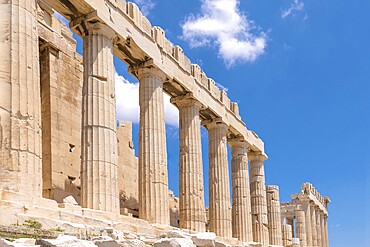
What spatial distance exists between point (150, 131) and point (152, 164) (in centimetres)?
128

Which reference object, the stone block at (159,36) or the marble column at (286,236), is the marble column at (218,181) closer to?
the stone block at (159,36)

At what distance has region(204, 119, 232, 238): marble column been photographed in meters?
27.7

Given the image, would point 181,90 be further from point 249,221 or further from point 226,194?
point 249,221

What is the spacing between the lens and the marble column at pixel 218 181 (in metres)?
27.7

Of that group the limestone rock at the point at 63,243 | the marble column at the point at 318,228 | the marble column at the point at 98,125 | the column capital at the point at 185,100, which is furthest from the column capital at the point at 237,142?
the marble column at the point at 318,228

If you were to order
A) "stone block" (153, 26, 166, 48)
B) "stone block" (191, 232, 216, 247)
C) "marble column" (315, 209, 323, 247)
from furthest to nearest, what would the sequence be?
"marble column" (315, 209, 323, 247) → "stone block" (153, 26, 166, 48) → "stone block" (191, 232, 216, 247)

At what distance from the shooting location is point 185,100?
85.4 ft

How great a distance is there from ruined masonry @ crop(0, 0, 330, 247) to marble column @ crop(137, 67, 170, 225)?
1.5 inches

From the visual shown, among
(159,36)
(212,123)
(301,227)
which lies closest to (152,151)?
(159,36)

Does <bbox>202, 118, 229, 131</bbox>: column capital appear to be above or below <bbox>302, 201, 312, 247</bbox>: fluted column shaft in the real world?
above

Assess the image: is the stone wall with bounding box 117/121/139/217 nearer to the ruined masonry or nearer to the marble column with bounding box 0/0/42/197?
the ruined masonry

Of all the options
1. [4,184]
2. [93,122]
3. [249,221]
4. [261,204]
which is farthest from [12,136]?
[261,204]

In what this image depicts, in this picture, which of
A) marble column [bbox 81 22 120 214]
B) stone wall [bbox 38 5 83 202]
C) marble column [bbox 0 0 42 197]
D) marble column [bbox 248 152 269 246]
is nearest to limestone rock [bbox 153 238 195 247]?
marble column [bbox 0 0 42 197]

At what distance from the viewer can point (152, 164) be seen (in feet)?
71.7
